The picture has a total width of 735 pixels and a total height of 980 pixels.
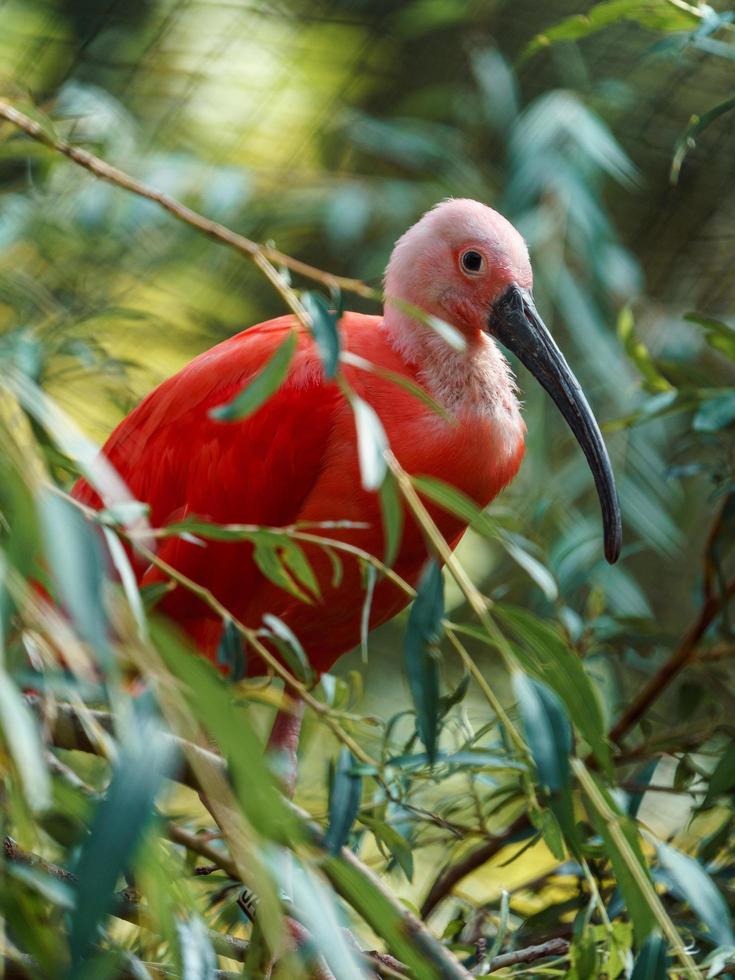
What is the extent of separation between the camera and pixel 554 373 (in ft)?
8.70

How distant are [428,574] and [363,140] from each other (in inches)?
84.3

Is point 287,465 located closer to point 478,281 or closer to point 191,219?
point 478,281

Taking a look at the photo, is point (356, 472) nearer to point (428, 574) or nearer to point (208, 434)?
point (208, 434)

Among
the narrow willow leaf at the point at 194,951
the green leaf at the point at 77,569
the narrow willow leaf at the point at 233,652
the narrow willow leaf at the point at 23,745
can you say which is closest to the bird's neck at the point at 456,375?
the narrow willow leaf at the point at 233,652

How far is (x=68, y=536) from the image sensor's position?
1.10 metres

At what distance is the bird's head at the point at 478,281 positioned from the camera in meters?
2.69

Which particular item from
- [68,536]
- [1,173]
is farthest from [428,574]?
[1,173]

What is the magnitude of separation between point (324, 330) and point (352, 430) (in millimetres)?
1253

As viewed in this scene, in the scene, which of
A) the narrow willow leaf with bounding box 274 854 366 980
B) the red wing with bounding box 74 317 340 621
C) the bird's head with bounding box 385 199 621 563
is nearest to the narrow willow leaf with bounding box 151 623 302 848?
the narrow willow leaf with bounding box 274 854 366 980

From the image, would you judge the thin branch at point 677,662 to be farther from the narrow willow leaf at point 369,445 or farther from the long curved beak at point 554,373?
the narrow willow leaf at point 369,445

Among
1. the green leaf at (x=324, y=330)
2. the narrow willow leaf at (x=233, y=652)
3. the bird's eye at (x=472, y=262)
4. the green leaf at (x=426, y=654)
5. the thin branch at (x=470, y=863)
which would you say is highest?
the green leaf at (x=324, y=330)

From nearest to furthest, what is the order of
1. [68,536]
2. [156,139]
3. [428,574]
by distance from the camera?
[68,536] → [428,574] → [156,139]

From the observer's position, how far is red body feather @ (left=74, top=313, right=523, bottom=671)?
255 cm

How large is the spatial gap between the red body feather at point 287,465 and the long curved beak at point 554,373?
15 cm
